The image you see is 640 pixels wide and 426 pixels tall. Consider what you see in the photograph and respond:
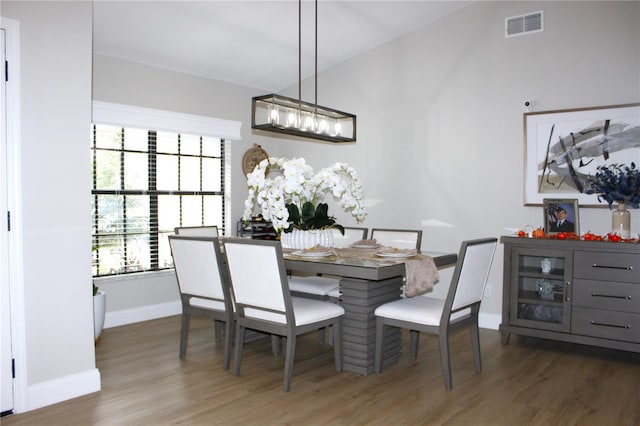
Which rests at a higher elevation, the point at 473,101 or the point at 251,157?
the point at 473,101

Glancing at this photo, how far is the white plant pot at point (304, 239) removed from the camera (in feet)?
13.2

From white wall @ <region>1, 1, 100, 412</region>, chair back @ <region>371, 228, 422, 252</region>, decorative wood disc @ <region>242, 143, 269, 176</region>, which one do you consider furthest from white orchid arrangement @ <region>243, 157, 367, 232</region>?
decorative wood disc @ <region>242, 143, 269, 176</region>

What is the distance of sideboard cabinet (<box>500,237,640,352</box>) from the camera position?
381 centimetres

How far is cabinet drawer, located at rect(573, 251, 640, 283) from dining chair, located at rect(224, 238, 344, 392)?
1962mm

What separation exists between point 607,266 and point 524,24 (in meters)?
2.22

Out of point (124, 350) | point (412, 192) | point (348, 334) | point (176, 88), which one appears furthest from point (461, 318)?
point (176, 88)

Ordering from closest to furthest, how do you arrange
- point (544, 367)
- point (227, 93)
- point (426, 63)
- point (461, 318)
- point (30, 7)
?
point (30, 7)
point (461, 318)
point (544, 367)
point (426, 63)
point (227, 93)

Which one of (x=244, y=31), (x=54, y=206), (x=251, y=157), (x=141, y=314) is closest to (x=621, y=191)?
(x=244, y=31)

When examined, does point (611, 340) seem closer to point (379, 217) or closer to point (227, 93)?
point (379, 217)

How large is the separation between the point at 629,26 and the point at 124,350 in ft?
15.6

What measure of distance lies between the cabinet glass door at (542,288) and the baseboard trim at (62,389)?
3.22m

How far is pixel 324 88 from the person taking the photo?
5.93 metres

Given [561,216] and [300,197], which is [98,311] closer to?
[300,197]

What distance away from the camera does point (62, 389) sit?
3.05 metres
